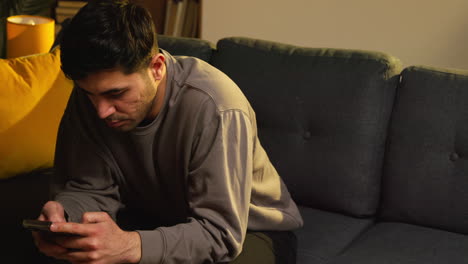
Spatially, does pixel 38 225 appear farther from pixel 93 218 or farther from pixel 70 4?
pixel 70 4

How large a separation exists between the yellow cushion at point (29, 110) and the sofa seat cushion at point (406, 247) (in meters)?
0.98

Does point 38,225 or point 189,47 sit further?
point 189,47

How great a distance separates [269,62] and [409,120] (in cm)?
46

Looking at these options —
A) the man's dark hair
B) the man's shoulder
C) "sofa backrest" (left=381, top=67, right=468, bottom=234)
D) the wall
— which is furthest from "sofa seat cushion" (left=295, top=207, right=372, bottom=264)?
the wall

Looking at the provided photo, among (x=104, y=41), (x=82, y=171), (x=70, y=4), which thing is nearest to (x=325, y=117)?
(x=82, y=171)

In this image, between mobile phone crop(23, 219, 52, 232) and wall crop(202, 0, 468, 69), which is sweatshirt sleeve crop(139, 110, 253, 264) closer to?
mobile phone crop(23, 219, 52, 232)

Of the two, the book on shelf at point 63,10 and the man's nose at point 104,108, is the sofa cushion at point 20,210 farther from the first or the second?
the book on shelf at point 63,10

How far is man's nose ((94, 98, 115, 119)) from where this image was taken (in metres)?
1.50

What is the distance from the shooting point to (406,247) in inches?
76.2

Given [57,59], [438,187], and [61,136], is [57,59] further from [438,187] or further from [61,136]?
[438,187]

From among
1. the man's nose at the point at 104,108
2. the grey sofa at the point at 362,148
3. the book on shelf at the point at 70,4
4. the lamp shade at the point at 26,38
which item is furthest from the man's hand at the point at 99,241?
the book on shelf at the point at 70,4

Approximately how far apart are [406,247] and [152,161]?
76 centimetres

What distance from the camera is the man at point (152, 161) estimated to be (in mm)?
1442

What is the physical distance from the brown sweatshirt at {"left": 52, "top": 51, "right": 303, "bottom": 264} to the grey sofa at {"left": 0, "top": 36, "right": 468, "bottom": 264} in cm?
29
